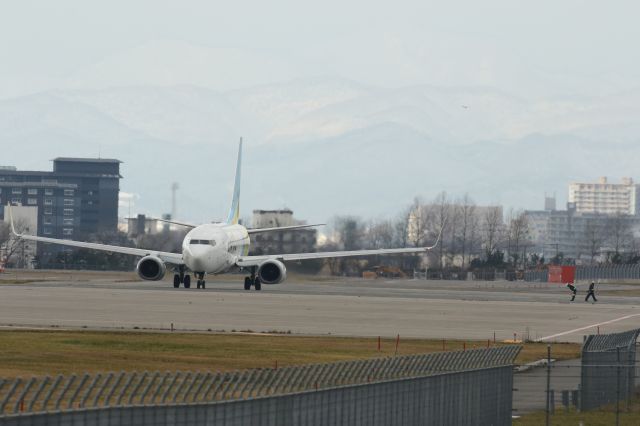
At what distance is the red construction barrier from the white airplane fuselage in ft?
146

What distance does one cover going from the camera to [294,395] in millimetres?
17734

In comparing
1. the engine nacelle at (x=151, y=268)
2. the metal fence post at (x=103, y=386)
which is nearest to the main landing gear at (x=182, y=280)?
the engine nacelle at (x=151, y=268)

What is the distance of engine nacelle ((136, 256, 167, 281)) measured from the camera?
88375mm

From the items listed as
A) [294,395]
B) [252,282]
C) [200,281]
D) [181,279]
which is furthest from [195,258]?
[294,395]

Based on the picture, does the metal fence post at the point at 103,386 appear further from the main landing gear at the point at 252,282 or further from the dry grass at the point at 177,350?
the main landing gear at the point at 252,282

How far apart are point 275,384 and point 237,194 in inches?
3515

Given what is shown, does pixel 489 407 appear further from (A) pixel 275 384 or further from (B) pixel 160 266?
(B) pixel 160 266

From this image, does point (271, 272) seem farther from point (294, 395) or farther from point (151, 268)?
point (294, 395)

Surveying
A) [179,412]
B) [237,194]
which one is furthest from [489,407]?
[237,194]

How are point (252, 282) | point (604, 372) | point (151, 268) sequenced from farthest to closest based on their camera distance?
point (252, 282) → point (151, 268) → point (604, 372)

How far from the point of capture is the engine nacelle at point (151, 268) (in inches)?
3479

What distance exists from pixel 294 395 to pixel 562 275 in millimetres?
115511

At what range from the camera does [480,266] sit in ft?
528

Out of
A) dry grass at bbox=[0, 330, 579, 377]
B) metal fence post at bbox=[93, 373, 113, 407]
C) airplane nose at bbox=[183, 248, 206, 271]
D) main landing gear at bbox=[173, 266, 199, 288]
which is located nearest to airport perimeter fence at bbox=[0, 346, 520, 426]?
metal fence post at bbox=[93, 373, 113, 407]
